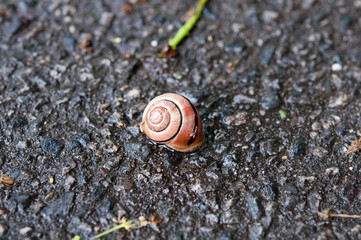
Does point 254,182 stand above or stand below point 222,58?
below

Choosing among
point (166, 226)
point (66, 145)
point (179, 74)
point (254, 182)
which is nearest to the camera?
point (166, 226)

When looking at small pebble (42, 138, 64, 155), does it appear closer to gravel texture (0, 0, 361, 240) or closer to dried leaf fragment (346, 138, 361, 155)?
gravel texture (0, 0, 361, 240)

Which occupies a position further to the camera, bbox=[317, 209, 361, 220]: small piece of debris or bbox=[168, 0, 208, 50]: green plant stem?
bbox=[168, 0, 208, 50]: green plant stem

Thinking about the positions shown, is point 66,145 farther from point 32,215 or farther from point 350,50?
point 350,50

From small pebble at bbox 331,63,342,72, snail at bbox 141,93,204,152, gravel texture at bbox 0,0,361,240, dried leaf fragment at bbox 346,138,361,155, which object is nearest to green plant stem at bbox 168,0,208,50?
gravel texture at bbox 0,0,361,240

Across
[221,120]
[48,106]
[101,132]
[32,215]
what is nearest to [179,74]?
[221,120]

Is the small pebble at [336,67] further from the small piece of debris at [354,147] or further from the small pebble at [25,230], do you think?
the small pebble at [25,230]

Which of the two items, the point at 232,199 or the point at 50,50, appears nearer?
the point at 232,199
